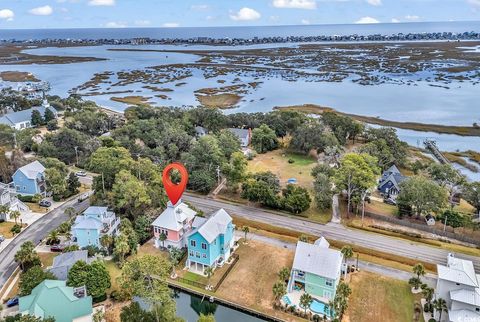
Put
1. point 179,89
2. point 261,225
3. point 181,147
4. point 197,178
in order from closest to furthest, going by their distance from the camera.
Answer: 1. point 261,225
2. point 197,178
3. point 181,147
4. point 179,89

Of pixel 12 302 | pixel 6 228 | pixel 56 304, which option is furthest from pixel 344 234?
pixel 6 228

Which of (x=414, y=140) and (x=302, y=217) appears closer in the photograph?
(x=302, y=217)

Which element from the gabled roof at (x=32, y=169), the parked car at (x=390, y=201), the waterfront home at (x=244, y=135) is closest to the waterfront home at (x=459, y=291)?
the parked car at (x=390, y=201)

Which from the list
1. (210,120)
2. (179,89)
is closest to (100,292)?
(210,120)

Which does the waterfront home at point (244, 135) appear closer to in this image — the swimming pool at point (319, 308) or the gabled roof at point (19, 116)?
the swimming pool at point (319, 308)

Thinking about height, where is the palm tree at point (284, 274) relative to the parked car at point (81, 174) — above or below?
above

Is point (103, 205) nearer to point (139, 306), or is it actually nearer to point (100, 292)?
point (100, 292)
